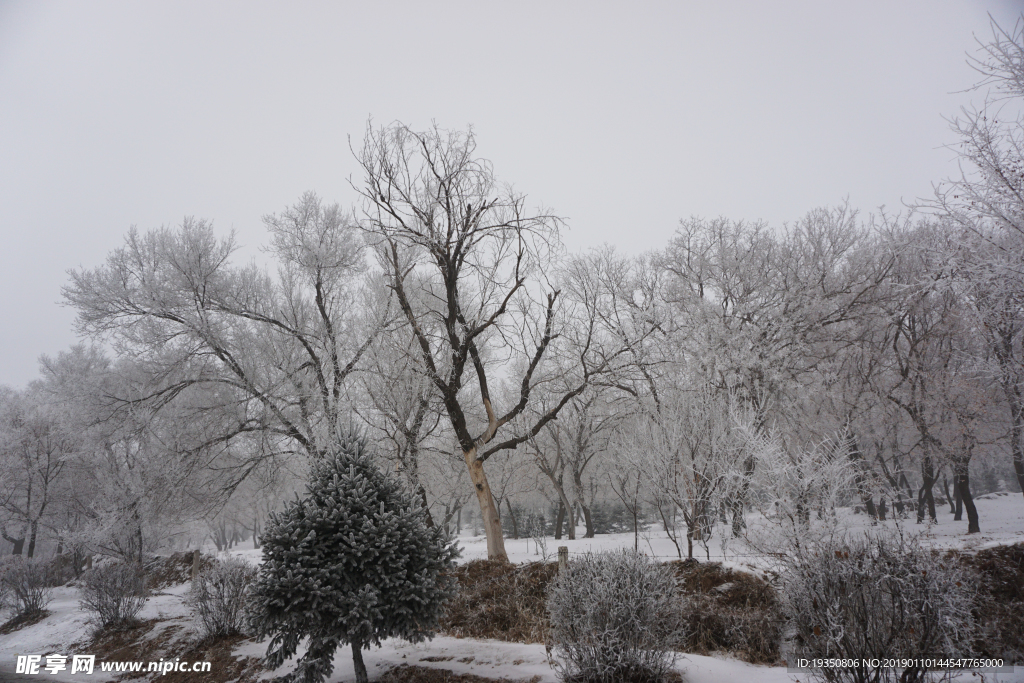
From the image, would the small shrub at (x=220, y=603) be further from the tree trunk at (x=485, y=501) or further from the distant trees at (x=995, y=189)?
the distant trees at (x=995, y=189)

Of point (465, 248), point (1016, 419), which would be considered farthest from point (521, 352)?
point (1016, 419)

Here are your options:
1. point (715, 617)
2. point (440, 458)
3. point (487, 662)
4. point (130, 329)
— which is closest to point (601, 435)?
point (440, 458)

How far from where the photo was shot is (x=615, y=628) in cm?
462

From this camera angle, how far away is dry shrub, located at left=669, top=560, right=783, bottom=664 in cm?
588

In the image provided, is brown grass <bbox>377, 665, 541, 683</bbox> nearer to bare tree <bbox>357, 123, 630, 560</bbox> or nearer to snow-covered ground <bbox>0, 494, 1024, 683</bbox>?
snow-covered ground <bbox>0, 494, 1024, 683</bbox>

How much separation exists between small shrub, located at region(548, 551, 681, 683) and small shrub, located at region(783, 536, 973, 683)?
4.05 feet

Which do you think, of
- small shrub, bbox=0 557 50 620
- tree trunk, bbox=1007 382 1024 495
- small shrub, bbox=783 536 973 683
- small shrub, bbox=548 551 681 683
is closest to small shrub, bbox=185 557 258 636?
small shrub, bbox=548 551 681 683

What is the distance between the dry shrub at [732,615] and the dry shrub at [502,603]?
2.04m

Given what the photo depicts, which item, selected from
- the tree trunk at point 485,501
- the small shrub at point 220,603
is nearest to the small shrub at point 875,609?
the tree trunk at point 485,501

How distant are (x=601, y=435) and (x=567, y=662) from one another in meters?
15.8

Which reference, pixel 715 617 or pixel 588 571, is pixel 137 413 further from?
pixel 715 617

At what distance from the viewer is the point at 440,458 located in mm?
15914

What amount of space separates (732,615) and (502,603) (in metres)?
3.52

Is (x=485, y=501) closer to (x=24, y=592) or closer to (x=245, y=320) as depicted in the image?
(x=245, y=320)
